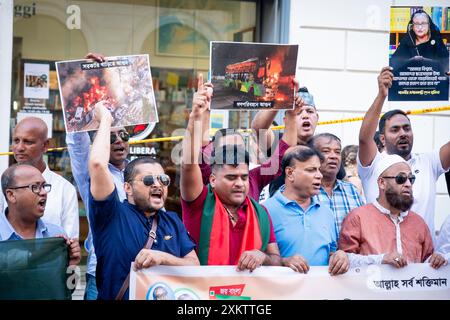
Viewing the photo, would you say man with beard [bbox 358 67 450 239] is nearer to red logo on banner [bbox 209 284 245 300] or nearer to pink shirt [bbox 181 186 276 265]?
pink shirt [bbox 181 186 276 265]

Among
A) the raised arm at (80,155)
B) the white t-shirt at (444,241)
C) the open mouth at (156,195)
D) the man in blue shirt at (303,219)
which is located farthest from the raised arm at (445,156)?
the raised arm at (80,155)

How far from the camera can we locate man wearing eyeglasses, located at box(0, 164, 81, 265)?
4.68m

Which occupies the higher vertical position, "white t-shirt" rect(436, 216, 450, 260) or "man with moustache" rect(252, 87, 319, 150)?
"man with moustache" rect(252, 87, 319, 150)

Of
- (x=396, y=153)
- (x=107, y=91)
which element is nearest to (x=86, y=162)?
(x=107, y=91)

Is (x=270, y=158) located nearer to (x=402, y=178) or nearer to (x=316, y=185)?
(x=316, y=185)

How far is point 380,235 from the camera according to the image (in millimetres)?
5023

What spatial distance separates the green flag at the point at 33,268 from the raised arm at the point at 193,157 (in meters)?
0.78

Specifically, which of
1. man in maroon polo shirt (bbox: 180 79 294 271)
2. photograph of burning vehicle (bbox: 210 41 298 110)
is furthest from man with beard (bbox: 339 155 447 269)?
photograph of burning vehicle (bbox: 210 41 298 110)

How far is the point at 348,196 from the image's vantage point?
5512 millimetres

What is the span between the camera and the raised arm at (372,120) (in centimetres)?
538

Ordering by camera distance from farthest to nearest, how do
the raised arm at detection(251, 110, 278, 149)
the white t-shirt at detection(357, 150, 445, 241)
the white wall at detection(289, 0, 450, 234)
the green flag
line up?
the white wall at detection(289, 0, 450, 234) → the raised arm at detection(251, 110, 278, 149) → the white t-shirt at detection(357, 150, 445, 241) → the green flag

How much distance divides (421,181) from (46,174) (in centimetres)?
256

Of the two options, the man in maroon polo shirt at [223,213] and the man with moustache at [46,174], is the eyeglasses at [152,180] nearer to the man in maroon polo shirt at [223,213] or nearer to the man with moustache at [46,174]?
the man in maroon polo shirt at [223,213]

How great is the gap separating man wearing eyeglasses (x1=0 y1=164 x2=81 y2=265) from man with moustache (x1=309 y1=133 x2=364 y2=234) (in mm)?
1728
